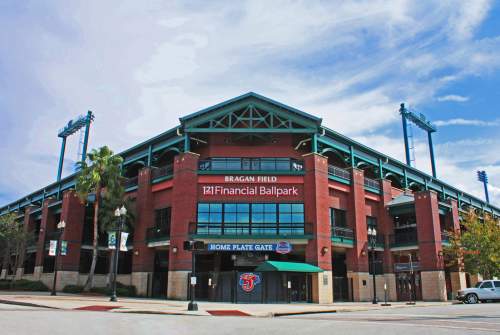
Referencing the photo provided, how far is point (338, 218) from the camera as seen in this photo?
4097cm

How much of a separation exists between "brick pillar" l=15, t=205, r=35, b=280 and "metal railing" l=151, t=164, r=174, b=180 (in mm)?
22807

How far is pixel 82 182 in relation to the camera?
42438 millimetres

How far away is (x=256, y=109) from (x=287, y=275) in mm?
14471

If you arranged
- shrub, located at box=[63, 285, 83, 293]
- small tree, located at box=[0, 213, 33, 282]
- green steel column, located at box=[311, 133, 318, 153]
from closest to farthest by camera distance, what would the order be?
green steel column, located at box=[311, 133, 318, 153] → shrub, located at box=[63, 285, 83, 293] → small tree, located at box=[0, 213, 33, 282]

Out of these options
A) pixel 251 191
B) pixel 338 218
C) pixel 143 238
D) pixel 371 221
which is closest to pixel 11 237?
pixel 143 238

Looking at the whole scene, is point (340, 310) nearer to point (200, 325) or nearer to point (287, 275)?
point (287, 275)

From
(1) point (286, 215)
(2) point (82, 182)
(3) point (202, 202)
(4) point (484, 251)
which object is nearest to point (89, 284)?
(2) point (82, 182)

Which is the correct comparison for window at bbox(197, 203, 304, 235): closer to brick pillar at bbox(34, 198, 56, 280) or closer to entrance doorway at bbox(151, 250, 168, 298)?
entrance doorway at bbox(151, 250, 168, 298)

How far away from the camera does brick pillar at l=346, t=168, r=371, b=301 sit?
3961cm

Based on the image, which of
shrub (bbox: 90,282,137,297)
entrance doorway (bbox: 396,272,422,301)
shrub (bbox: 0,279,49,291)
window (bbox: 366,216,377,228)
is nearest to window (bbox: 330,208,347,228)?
window (bbox: 366,216,377,228)

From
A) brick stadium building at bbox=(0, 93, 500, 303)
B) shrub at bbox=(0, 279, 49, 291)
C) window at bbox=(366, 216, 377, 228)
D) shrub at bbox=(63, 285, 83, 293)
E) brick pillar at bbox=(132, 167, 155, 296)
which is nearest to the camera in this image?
brick stadium building at bbox=(0, 93, 500, 303)

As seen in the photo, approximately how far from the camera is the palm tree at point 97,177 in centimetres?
4219

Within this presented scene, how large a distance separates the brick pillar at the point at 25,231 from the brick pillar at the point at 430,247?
44.2 meters

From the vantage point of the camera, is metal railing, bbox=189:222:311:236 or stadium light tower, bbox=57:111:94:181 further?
stadium light tower, bbox=57:111:94:181
